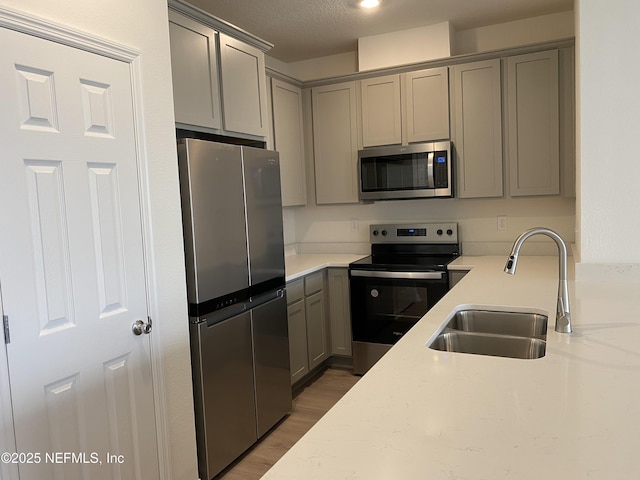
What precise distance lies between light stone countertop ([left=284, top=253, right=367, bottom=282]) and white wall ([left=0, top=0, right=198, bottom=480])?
44.4 inches

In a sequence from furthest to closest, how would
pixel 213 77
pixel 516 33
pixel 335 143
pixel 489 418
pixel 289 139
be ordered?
pixel 335 143 < pixel 289 139 < pixel 516 33 < pixel 213 77 < pixel 489 418

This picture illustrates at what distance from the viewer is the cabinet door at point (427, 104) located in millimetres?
3564

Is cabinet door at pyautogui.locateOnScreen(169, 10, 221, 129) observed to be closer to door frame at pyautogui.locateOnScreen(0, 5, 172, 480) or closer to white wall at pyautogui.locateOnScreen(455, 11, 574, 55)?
door frame at pyautogui.locateOnScreen(0, 5, 172, 480)

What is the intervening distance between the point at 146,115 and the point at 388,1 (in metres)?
1.95

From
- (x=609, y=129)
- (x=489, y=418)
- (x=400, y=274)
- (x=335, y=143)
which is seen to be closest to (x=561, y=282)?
(x=489, y=418)

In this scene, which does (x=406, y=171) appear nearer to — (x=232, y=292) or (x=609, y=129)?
(x=609, y=129)

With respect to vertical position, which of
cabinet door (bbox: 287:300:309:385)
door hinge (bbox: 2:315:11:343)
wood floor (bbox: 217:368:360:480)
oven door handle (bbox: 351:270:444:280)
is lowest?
wood floor (bbox: 217:368:360:480)

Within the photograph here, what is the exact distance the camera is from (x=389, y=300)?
3537 millimetres

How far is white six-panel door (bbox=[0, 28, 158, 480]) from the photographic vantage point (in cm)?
150

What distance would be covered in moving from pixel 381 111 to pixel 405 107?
20 cm

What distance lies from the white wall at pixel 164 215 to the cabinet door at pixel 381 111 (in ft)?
6.66

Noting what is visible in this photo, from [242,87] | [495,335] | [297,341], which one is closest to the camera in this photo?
[495,335]

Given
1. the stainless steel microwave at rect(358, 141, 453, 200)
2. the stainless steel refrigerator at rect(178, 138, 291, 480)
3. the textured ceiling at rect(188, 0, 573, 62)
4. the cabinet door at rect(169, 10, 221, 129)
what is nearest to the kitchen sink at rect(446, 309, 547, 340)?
the stainless steel refrigerator at rect(178, 138, 291, 480)

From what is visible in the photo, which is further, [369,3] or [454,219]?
[454,219]
